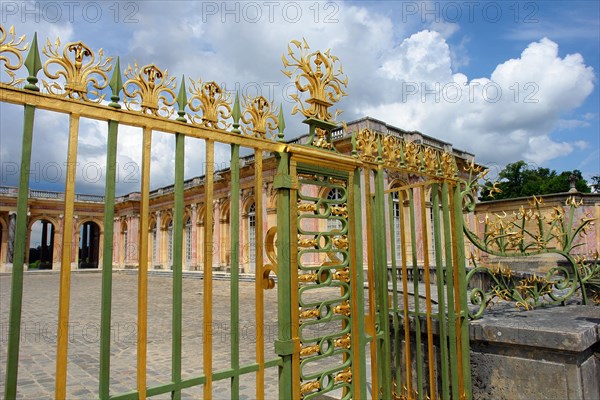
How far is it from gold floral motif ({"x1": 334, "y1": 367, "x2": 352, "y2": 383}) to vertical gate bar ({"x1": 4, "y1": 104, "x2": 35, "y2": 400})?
1.57 metres

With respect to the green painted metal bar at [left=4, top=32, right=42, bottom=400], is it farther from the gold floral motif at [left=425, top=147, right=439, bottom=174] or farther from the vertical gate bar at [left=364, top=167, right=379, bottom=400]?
the gold floral motif at [left=425, top=147, right=439, bottom=174]

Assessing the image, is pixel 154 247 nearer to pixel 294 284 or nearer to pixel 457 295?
pixel 457 295

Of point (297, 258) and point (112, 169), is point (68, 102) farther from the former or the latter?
point (297, 258)

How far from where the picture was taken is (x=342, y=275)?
7.87 ft

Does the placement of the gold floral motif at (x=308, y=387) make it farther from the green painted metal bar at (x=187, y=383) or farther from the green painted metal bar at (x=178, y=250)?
the green painted metal bar at (x=178, y=250)

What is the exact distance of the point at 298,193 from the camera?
220cm

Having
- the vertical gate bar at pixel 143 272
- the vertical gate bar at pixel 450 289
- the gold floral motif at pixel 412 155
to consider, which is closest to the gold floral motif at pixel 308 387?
the vertical gate bar at pixel 143 272

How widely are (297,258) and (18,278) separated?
3.95 feet

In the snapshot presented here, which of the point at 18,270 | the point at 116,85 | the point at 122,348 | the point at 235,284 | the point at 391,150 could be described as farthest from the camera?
the point at 122,348

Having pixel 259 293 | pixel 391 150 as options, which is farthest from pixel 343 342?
pixel 391 150

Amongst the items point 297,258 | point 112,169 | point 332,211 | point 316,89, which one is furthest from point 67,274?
point 316,89

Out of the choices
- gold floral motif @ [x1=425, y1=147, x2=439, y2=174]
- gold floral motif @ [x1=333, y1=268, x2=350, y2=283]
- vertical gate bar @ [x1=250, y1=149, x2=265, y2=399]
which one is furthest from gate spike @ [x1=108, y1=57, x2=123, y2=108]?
gold floral motif @ [x1=425, y1=147, x2=439, y2=174]

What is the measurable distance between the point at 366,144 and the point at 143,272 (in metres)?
1.57

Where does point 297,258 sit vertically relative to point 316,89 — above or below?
below
